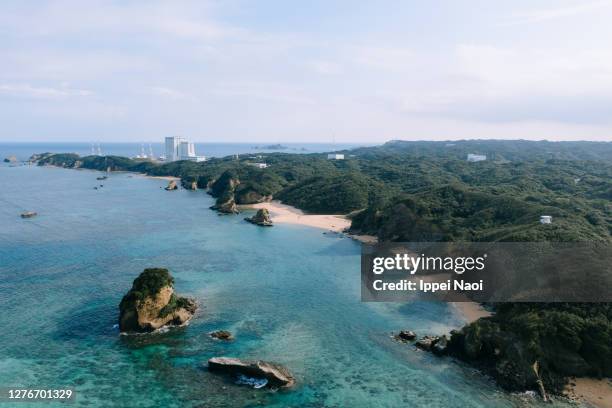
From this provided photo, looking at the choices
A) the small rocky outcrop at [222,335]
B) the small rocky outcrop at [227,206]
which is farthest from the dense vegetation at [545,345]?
the small rocky outcrop at [227,206]

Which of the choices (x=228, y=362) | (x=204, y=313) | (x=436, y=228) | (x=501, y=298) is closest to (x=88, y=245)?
(x=204, y=313)

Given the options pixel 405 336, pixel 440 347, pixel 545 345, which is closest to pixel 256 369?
pixel 405 336

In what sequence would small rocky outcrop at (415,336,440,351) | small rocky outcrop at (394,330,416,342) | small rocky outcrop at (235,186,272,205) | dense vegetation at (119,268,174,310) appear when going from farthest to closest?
small rocky outcrop at (235,186,272,205) → dense vegetation at (119,268,174,310) → small rocky outcrop at (394,330,416,342) → small rocky outcrop at (415,336,440,351)

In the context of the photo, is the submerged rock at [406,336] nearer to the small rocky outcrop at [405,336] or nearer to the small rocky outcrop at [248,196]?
the small rocky outcrop at [405,336]

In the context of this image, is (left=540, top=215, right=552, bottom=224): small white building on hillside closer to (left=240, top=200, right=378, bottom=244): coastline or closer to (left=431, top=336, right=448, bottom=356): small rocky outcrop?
(left=431, top=336, right=448, bottom=356): small rocky outcrop

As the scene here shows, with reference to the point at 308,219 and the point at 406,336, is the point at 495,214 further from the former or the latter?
the point at 308,219

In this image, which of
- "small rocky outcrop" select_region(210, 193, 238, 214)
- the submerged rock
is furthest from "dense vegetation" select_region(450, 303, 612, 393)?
"small rocky outcrop" select_region(210, 193, 238, 214)
